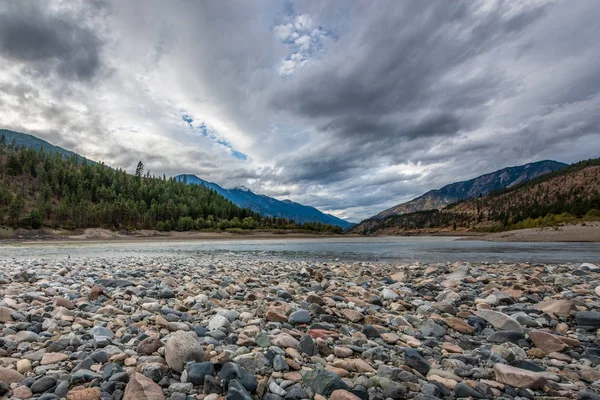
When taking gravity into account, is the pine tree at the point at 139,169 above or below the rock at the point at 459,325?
above

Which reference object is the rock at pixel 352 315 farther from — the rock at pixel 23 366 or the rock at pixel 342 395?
the rock at pixel 23 366

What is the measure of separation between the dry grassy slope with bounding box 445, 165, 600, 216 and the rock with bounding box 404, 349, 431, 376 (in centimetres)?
15790

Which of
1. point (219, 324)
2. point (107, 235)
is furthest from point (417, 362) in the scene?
point (107, 235)

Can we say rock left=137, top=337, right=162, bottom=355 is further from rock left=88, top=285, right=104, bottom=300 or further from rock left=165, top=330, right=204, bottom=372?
rock left=88, top=285, right=104, bottom=300

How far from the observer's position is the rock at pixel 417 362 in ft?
10.9

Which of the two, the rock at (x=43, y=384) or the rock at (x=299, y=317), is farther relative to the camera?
the rock at (x=299, y=317)

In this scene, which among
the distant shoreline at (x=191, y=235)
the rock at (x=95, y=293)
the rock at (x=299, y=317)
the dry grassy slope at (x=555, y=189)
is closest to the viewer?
the rock at (x=299, y=317)

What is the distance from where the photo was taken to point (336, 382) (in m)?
2.86

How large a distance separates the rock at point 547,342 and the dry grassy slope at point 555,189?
15604 cm

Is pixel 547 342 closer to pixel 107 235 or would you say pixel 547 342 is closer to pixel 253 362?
pixel 253 362

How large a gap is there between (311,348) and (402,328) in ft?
6.22

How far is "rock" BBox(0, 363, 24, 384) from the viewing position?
9.41 ft

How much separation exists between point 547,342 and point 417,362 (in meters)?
2.11

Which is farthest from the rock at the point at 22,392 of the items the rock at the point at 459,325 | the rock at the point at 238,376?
the rock at the point at 459,325
